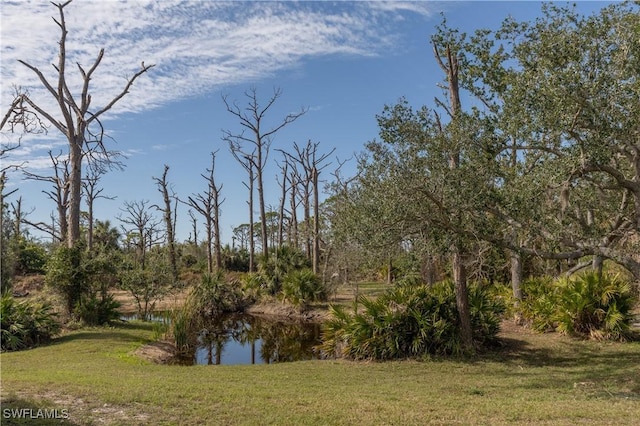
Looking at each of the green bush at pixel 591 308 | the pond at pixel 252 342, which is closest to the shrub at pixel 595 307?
the green bush at pixel 591 308

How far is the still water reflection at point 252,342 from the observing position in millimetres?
14672

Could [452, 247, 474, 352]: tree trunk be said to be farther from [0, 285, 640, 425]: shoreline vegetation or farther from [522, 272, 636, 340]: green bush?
[522, 272, 636, 340]: green bush

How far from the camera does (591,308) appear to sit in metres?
13.7

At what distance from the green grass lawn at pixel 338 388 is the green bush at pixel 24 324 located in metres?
0.63

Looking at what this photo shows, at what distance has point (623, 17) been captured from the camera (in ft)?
25.0

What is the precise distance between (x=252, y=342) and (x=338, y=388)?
9.49m

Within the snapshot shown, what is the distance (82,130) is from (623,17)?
16546mm

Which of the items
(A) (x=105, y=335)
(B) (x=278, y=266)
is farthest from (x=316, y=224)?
(A) (x=105, y=335)

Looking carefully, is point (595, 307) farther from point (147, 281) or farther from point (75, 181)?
point (75, 181)

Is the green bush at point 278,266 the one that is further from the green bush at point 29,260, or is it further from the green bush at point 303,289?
the green bush at point 29,260

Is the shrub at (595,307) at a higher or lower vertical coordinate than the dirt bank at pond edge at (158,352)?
higher

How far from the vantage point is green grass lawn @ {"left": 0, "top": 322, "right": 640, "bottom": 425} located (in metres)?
6.25

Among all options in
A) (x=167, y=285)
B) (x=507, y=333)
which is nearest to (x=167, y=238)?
(x=167, y=285)

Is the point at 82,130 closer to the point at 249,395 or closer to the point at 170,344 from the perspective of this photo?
the point at 170,344
